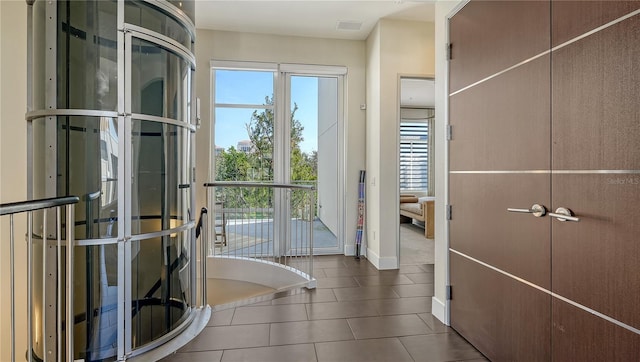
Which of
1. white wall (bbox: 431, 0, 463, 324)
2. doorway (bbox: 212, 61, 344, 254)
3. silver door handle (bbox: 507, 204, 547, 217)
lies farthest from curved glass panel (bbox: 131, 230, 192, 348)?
silver door handle (bbox: 507, 204, 547, 217)

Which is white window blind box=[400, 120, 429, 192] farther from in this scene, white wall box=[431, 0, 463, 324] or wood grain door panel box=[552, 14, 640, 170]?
wood grain door panel box=[552, 14, 640, 170]

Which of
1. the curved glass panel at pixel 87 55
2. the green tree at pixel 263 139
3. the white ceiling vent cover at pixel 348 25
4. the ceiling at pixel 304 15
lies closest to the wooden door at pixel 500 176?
the ceiling at pixel 304 15

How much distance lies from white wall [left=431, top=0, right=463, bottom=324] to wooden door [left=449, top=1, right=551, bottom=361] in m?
0.08

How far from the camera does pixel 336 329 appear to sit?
247 cm

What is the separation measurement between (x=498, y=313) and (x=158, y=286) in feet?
7.89

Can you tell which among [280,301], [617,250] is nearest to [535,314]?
[617,250]

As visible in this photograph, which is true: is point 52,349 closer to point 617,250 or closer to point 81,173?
point 81,173

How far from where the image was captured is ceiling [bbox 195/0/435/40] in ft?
12.0

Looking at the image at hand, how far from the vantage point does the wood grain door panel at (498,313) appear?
5.59 feet

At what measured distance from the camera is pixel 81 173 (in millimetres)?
2059

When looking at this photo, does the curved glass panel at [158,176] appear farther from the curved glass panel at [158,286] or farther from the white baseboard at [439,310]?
the white baseboard at [439,310]

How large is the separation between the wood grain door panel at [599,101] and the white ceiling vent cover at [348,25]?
2995 mm

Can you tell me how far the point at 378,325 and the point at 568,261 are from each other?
58.1 inches

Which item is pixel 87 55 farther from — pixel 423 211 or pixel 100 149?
pixel 423 211
